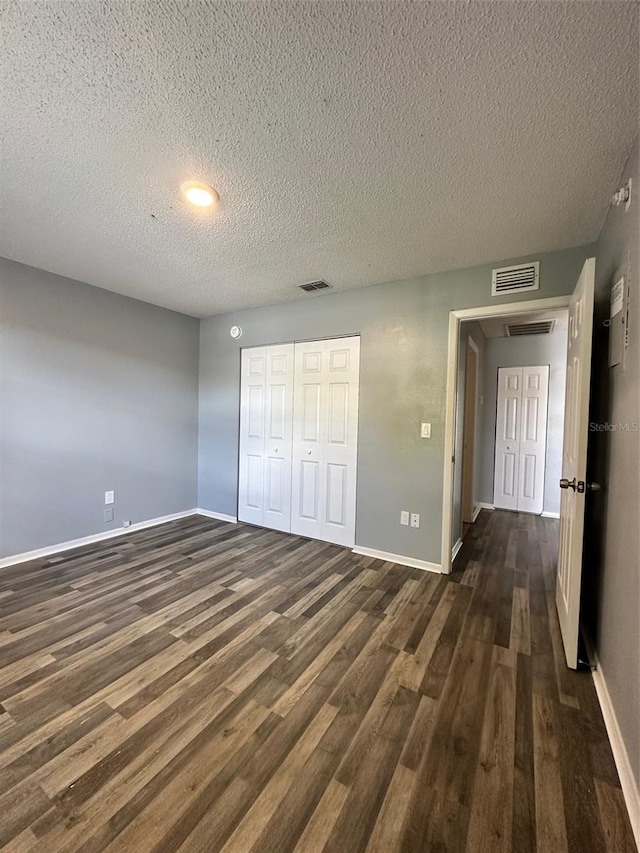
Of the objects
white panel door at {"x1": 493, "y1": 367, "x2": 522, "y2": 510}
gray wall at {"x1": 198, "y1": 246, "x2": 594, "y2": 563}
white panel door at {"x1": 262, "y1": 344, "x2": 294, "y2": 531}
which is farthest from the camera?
white panel door at {"x1": 493, "y1": 367, "x2": 522, "y2": 510}

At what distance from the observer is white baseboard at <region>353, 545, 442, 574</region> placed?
2828 millimetres

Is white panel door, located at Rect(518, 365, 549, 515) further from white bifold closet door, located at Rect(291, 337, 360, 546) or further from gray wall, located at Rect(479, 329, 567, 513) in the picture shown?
white bifold closet door, located at Rect(291, 337, 360, 546)

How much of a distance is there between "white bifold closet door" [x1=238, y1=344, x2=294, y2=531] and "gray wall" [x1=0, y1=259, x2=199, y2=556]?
81 cm

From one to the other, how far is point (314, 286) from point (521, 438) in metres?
3.71

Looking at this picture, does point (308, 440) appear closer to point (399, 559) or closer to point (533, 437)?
point (399, 559)

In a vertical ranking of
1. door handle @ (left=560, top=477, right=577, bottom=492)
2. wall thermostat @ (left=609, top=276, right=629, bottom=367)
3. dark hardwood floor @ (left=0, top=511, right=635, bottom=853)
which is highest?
wall thermostat @ (left=609, top=276, right=629, bottom=367)

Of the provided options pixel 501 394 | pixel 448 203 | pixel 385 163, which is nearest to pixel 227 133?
pixel 385 163

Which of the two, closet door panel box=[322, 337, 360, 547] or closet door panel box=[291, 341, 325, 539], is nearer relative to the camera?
closet door panel box=[322, 337, 360, 547]

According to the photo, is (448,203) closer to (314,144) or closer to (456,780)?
(314,144)

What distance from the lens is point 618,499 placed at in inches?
58.2

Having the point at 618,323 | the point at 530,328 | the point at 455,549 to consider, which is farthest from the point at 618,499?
the point at 530,328

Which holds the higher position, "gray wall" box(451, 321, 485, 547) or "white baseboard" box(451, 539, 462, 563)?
"gray wall" box(451, 321, 485, 547)

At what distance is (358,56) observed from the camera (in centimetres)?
112

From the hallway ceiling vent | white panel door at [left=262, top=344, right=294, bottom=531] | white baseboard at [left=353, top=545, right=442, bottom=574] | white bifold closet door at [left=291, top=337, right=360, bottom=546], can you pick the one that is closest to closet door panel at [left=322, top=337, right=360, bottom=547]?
white bifold closet door at [left=291, top=337, right=360, bottom=546]
